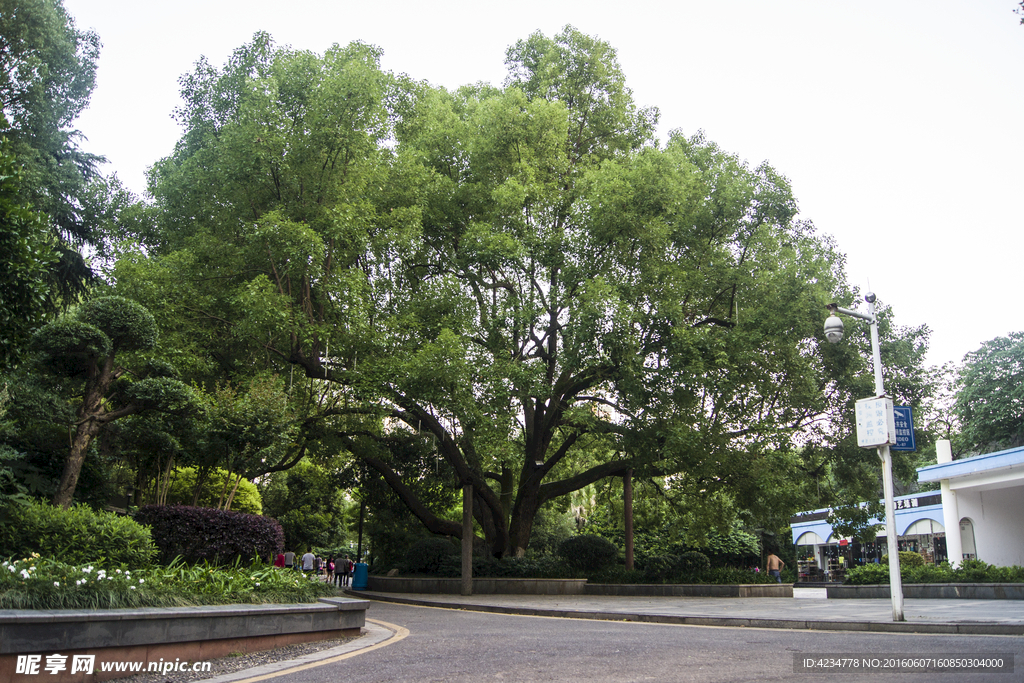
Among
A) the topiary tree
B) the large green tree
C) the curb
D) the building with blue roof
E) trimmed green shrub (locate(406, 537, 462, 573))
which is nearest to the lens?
the curb

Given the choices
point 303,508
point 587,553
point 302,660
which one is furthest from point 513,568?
point 303,508

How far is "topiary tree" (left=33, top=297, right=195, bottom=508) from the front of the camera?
39.1ft

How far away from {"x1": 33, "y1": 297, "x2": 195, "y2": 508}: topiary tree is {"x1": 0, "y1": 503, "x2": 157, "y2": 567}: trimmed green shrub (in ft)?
3.74

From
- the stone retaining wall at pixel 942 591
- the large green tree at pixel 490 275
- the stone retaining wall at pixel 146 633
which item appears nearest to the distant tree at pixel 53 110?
the large green tree at pixel 490 275

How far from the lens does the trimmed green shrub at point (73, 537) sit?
10.3m

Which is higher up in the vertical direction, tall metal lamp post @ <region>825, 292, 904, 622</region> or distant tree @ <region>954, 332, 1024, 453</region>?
distant tree @ <region>954, 332, 1024, 453</region>

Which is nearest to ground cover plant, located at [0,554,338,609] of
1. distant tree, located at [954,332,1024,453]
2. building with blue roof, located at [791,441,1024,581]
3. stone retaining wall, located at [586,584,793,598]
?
A: stone retaining wall, located at [586,584,793,598]

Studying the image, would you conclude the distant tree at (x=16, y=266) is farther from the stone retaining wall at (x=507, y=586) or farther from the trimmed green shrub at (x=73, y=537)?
the stone retaining wall at (x=507, y=586)

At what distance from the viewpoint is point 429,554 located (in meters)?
23.4

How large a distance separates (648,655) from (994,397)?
137ft

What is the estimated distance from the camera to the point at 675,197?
58.2 feet

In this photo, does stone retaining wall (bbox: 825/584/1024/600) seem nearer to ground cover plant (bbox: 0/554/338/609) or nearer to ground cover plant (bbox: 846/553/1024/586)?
ground cover plant (bbox: 846/553/1024/586)

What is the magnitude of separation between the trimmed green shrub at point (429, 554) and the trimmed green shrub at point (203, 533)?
1089cm

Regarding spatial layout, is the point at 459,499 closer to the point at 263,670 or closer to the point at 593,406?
the point at 593,406
